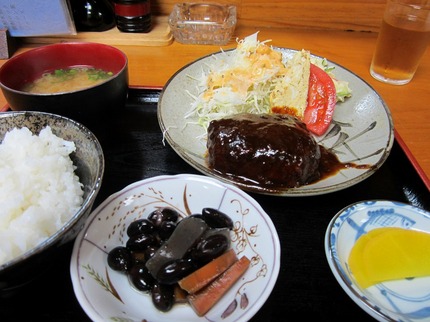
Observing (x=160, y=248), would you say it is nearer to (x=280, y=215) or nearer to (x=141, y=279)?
(x=141, y=279)

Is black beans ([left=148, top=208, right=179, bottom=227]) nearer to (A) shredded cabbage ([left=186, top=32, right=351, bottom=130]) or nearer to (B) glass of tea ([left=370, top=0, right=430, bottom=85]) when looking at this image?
(A) shredded cabbage ([left=186, top=32, right=351, bottom=130])

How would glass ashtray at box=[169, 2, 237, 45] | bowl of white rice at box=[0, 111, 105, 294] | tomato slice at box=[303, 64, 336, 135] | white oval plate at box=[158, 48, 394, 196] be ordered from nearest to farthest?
bowl of white rice at box=[0, 111, 105, 294]
white oval plate at box=[158, 48, 394, 196]
tomato slice at box=[303, 64, 336, 135]
glass ashtray at box=[169, 2, 237, 45]

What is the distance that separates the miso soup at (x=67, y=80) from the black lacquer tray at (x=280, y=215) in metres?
0.26

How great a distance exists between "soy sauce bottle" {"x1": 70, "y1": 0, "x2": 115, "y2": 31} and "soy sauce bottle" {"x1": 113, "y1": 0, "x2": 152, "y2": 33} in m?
0.11

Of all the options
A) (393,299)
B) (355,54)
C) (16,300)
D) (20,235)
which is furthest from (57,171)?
(355,54)

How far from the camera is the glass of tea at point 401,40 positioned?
2.40 meters

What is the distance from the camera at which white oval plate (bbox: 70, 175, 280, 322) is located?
1113 millimetres

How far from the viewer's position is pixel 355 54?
123 inches

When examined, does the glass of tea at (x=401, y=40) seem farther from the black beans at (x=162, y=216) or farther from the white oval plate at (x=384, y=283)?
the black beans at (x=162, y=216)

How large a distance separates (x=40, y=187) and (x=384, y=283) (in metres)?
1.39

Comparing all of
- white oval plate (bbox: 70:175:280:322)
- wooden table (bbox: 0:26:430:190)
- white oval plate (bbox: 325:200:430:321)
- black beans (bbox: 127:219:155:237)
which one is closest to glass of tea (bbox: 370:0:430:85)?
wooden table (bbox: 0:26:430:190)

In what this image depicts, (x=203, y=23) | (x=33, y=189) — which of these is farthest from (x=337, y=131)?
(x=33, y=189)

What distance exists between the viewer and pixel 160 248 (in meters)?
1.24

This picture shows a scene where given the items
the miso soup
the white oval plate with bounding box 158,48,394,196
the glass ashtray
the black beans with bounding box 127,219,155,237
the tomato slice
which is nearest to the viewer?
the black beans with bounding box 127,219,155,237
